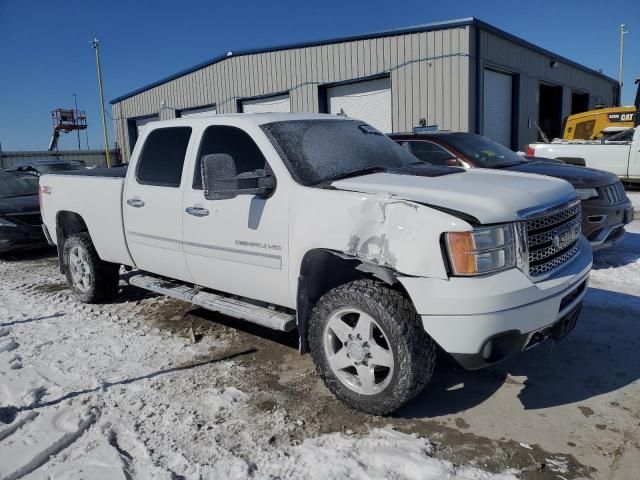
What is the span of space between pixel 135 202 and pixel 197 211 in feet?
3.24

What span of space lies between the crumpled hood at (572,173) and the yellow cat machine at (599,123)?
1110cm

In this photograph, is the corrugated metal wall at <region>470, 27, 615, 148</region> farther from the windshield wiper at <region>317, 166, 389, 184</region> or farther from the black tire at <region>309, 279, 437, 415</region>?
the black tire at <region>309, 279, 437, 415</region>

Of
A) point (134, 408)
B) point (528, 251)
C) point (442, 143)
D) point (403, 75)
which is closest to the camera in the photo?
point (528, 251)

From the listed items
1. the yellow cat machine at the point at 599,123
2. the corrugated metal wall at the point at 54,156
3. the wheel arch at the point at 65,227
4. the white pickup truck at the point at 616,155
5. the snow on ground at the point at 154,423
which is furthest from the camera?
the corrugated metal wall at the point at 54,156

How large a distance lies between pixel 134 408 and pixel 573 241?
10.6 ft

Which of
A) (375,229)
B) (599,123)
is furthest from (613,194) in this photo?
(599,123)

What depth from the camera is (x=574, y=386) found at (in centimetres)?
367

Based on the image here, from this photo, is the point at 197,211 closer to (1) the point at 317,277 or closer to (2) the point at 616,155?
(1) the point at 317,277

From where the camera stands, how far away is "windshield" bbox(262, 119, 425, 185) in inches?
148

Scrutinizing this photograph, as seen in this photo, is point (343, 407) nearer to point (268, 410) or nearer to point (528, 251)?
point (268, 410)

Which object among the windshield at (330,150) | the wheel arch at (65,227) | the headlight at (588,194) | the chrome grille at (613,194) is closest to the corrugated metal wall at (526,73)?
the chrome grille at (613,194)

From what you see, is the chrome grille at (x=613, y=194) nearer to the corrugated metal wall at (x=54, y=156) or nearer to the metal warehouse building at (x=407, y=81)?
the metal warehouse building at (x=407, y=81)

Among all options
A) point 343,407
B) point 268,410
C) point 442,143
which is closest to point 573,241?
point 343,407

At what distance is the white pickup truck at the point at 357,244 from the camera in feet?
9.55
